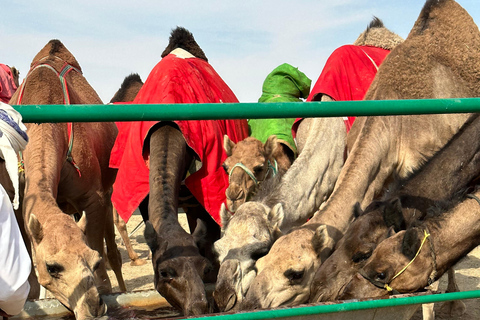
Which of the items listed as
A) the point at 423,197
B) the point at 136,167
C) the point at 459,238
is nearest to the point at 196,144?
the point at 136,167

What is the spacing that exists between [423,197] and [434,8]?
2.60 m

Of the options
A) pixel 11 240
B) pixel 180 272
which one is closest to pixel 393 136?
pixel 180 272

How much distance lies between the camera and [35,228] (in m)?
3.67

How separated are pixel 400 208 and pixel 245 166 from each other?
65.5 inches

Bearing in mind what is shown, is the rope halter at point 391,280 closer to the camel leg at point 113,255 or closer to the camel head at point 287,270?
the camel head at point 287,270

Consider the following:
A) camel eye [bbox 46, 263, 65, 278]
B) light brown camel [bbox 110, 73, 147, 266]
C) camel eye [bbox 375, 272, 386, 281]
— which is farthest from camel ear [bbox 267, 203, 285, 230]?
light brown camel [bbox 110, 73, 147, 266]

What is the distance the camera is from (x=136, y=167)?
494cm

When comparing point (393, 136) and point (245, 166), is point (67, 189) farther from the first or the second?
point (393, 136)

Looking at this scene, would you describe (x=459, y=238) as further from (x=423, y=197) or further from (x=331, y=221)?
(x=331, y=221)

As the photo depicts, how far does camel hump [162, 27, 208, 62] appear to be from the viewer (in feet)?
21.2

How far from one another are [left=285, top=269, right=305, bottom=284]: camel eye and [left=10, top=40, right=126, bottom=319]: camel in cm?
105

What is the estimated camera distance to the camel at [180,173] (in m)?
3.65

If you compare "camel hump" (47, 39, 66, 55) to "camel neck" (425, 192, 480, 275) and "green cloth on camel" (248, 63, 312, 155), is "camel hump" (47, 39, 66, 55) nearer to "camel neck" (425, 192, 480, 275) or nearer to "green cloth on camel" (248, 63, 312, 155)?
"green cloth on camel" (248, 63, 312, 155)

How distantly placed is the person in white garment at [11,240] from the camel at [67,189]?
5.70 ft
